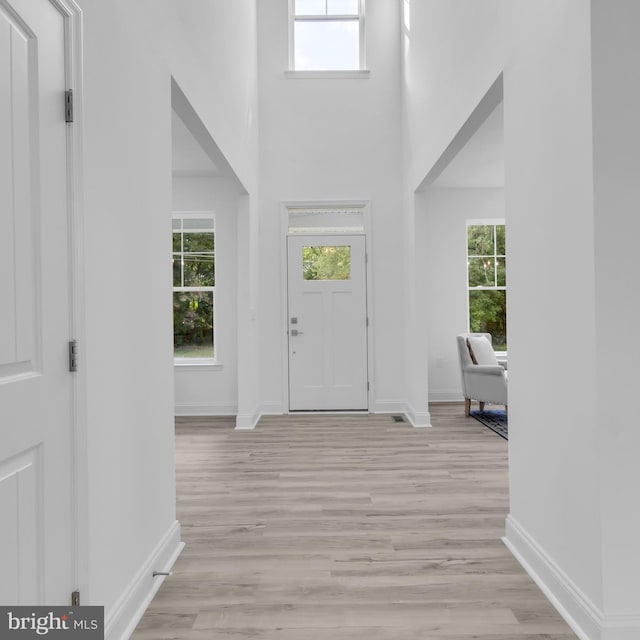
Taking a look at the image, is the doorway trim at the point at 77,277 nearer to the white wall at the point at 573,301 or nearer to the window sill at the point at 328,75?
the white wall at the point at 573,301

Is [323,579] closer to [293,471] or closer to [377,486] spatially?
[377,486]

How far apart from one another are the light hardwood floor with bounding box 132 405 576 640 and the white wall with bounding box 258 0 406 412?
1666 millimetres

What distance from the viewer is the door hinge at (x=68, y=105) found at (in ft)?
5.14

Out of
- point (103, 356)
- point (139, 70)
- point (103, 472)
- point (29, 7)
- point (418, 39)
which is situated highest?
point (418, 39)

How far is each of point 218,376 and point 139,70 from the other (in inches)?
174

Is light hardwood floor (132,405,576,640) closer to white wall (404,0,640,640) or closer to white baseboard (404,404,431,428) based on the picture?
white wall (404,0,640,640)

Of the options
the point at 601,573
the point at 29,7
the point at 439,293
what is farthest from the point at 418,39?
the point at 601,573

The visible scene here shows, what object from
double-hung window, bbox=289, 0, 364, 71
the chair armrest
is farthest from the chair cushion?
double-hung window, bbox=289, 0, 364, 71

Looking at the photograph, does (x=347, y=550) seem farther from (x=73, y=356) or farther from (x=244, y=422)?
(x=244, y=422)

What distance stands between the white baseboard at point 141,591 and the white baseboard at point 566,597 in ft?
5.07

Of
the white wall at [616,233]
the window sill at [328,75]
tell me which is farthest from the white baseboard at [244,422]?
the white wall at [616,233]

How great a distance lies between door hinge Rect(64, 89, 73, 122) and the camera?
157 cm

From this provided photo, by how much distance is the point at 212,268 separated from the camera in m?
6.30

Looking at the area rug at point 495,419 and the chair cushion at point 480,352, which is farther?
the chair cushion at point 480,352
